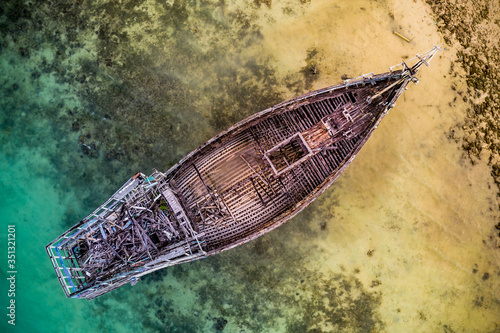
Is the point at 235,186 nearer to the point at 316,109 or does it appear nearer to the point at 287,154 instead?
the point at 287,154

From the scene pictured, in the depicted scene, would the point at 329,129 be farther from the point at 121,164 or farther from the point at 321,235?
the point at 121,164

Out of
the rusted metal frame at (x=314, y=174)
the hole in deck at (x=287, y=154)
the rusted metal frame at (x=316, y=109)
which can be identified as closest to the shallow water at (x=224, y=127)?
the rusted metal frame at (x=314, y=174)

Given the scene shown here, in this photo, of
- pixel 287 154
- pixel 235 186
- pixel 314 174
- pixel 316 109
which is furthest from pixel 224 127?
pixel 314 174

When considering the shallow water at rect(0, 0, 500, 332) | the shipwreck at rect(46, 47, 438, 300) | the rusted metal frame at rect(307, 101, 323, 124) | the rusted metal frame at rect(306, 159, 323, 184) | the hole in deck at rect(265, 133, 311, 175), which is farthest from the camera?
the shallow water at rect(0, 0, 500, 332)

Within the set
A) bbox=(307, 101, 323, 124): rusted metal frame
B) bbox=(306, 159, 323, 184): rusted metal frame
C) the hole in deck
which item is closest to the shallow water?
bbox=(306, 159, 323, 184): rusted metal frame

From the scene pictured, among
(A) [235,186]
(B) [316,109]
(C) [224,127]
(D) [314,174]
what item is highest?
(C) [224,127]

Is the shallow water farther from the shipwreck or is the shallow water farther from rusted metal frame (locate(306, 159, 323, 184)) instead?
the shipwreck

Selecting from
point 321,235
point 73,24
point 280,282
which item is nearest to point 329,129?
point 321,235
